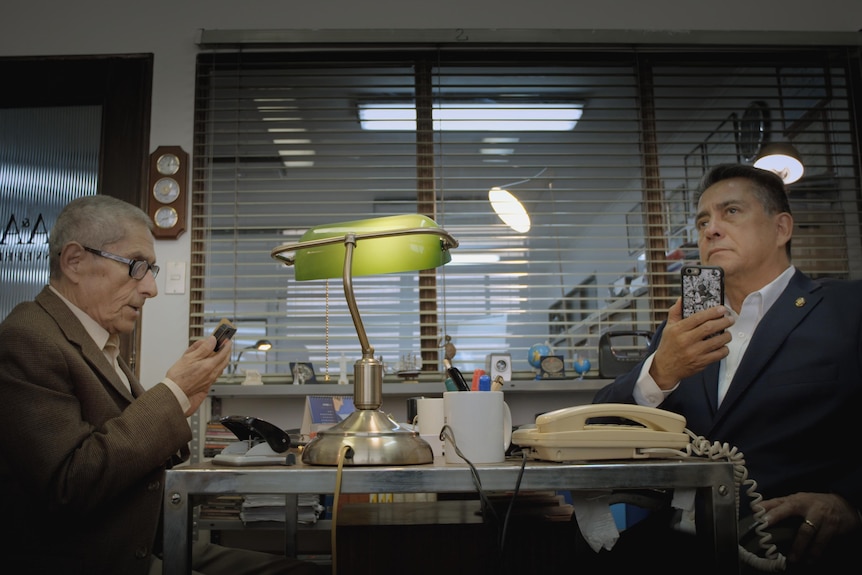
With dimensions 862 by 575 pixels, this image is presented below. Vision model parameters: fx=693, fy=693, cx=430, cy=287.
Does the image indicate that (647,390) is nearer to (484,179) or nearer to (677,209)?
(484,179)

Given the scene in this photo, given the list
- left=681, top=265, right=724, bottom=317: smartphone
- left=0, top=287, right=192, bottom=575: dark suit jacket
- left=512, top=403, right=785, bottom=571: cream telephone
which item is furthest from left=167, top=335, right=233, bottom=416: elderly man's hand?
left=681, top=265, right=724, bottom=317: smartphone

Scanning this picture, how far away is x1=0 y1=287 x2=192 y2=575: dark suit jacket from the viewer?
3.97ft

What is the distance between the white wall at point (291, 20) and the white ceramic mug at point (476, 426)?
234 cm

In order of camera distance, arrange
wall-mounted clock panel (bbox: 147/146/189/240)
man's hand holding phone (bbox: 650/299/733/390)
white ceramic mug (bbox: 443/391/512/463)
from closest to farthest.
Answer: white ceramic mug (bbox: 443/391/512/463) < man's hand holding phone (bbox: 650/299/733/390) < wall-mounted clock panel (bbox: 147/146/189/240)

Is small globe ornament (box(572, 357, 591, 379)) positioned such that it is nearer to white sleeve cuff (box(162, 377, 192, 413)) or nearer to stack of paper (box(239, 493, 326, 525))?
stack of paper (box(239, 493, 326, 525))

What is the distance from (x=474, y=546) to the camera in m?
1.45

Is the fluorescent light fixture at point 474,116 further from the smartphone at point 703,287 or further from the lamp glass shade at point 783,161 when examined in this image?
the smartphone at point 703,287

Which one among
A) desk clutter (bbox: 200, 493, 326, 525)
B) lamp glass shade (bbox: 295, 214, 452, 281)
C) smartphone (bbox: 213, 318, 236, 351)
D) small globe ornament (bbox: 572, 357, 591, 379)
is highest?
lamp glass shade (bbox: 295, 214, 452, 281)

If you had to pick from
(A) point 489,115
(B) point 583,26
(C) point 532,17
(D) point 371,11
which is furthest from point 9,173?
(B) point 583,26

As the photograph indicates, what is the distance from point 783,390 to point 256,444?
44.9 inches

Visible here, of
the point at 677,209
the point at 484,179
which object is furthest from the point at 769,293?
the point at 677,209

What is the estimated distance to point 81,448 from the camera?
4.00ft

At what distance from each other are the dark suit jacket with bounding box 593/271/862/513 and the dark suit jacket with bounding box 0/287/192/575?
105cm

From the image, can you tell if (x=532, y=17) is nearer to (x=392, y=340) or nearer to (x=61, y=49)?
(x=392, y=340)
